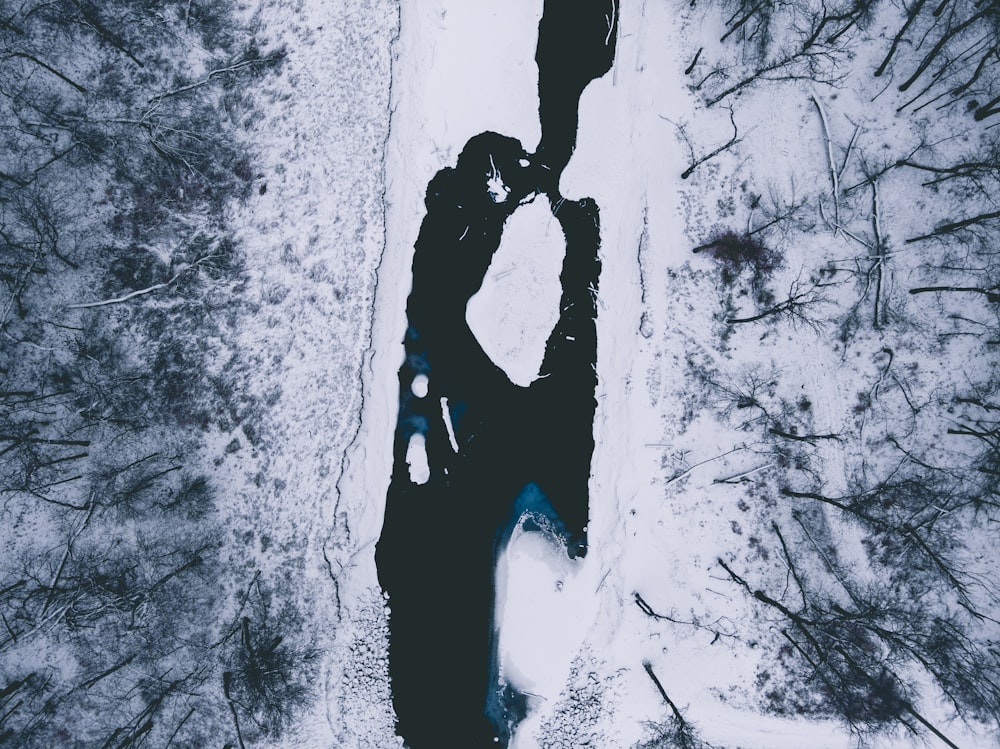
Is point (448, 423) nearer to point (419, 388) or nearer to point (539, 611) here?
point (419, 388)

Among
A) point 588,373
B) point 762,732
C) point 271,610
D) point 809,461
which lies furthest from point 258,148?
point 762,732

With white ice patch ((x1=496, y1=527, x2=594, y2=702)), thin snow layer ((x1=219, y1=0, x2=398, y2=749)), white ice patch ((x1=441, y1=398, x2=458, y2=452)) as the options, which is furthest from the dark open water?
thin snow layer ((x1=219, y1=0, x2=398, y2=749))

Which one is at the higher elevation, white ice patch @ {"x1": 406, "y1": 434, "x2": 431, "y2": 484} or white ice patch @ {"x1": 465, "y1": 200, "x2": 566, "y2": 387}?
white ice patch @ {"x1": 465, "y1": 200, "x2": 566, "y2": 387}

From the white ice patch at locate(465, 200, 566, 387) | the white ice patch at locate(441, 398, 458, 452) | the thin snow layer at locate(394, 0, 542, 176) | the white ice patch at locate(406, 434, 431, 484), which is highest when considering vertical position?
the thin snow layer at locate(394, 0, 542, 176)

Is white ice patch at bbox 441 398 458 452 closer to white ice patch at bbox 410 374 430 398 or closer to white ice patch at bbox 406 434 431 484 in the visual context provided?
white ice patch at bbox 410 374 430 398

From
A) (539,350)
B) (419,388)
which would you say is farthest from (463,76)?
(419,388)

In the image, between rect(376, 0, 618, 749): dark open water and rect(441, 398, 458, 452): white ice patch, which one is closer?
rect(376, 0, 618, 749): dark open water
